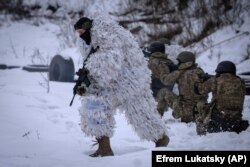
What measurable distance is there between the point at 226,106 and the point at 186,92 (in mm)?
1083

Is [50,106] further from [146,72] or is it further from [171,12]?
[171,12]

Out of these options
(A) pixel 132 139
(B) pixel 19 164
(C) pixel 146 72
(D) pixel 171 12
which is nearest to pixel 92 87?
(C) pixel 146 72

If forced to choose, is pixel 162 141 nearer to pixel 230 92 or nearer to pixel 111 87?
pixel 111 87

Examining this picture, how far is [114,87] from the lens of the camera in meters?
4.07

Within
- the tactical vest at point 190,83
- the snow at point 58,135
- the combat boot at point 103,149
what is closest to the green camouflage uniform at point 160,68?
the snow at point 58,135

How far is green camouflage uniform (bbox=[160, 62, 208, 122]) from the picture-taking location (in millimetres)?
5911

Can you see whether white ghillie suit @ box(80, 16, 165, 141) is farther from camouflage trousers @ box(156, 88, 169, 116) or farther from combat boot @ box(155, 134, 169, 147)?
camouflage trousers @ box(156, 88, 169, 116)

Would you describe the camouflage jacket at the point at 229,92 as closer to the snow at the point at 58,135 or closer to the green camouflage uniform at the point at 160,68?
the snow at the point at 58,135

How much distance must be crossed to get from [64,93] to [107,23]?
13.1ft

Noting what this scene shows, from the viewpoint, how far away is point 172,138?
508cm

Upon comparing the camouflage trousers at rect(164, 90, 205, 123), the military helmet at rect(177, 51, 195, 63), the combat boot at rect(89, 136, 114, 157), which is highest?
the military helmet at rect(177, 51, 195, 63)

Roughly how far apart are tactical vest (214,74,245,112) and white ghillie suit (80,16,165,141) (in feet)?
3.99

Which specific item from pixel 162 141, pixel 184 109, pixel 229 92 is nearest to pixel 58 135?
pixel 162 141

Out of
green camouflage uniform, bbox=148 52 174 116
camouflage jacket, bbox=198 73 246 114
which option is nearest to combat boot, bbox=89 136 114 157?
camouflage jacket, bbox=198 73 246 114
